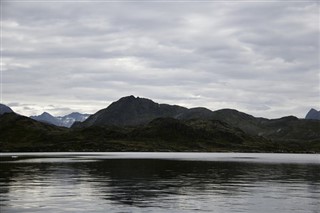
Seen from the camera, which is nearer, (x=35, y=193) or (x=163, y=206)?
(x=163, y=206)

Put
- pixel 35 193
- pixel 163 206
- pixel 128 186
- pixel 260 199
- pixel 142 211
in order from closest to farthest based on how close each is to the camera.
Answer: pixel 142 211
pixel 163 206
pixel 260 199
pixel 35 193
pixel 128 186

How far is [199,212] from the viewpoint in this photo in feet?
139

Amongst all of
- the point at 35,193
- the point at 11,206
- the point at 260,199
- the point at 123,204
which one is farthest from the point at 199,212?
the point at 35,193

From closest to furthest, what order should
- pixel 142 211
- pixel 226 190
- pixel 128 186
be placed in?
pixel 142 211 → pixel 226 190 → pixel 128 186

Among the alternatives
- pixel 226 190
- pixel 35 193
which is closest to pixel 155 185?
pixel 226 190

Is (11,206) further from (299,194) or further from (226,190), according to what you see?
(299,194)

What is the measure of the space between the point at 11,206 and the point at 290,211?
26.5m

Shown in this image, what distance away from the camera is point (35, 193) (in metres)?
56.5

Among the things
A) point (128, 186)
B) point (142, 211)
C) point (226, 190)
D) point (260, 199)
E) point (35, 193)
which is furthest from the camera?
point (128, 186)

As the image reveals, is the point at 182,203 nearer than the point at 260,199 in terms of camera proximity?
Yes

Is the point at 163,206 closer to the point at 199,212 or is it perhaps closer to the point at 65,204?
the point at 199,212

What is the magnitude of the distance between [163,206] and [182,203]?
325 centimetres

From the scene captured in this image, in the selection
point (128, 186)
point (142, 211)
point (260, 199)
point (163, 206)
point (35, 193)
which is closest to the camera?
point (142, 211)

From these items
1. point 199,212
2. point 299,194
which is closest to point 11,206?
point 199,212
